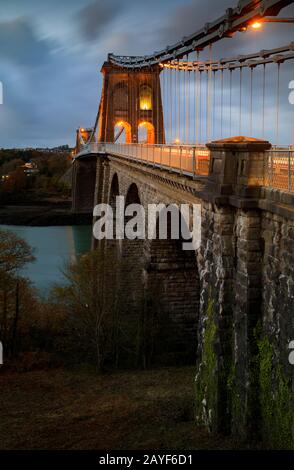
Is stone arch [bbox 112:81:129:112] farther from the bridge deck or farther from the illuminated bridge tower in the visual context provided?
the bridge deck

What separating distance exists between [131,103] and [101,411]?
35.3 meters

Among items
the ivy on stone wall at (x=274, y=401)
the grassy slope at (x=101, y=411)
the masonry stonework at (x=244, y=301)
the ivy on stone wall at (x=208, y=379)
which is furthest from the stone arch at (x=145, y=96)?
the ivy on stone wall at (x=274, y=401)

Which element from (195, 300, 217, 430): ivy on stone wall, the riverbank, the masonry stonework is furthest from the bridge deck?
the riverbank

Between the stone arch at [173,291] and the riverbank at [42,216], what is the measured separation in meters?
38.1

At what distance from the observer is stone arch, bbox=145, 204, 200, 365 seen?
18.7 m

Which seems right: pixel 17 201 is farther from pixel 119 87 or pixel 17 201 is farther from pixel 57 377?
pixel 57 377

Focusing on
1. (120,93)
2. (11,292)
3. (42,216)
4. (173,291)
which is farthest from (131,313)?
(42,216)

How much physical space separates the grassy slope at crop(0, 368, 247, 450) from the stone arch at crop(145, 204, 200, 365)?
227 centimetres

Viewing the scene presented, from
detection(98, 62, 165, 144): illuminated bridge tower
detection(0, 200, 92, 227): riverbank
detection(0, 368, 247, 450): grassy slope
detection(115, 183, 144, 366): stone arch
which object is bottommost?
detection(0, 368, 247, 450): grassy slope

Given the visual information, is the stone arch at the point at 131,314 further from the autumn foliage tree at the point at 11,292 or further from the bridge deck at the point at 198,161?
the bridge deck at the point at 198,161

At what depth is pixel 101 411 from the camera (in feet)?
42.9

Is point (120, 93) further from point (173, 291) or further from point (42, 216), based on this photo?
point (173, 291)

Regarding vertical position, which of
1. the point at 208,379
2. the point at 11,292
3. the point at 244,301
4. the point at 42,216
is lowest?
the point at 208,379

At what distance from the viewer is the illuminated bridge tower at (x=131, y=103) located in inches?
1751
